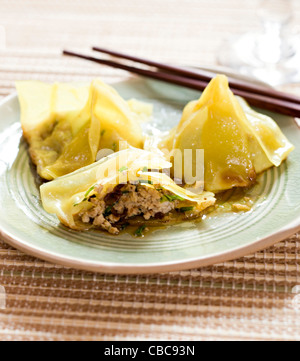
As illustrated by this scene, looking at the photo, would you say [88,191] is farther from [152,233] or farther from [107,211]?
[152,233]

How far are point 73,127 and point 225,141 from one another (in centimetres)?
76

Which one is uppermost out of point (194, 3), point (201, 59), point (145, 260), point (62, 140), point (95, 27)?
point (194, 3)

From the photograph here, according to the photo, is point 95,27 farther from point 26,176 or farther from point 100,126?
point 26,176

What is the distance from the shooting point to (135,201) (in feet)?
7.11

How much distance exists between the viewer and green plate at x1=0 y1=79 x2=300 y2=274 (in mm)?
1835

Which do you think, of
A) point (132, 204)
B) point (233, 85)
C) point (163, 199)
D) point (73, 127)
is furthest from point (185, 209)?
point (233, 85)

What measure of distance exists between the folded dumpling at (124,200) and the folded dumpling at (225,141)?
236 millimetres

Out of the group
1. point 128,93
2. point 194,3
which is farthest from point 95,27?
point 128,93

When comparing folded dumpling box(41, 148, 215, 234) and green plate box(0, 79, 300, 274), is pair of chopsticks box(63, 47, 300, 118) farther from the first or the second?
folded dumpling box(41, 148, 215, 234)

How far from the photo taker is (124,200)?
7.17 ft

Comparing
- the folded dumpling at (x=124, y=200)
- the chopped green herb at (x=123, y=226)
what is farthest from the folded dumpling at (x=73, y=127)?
the chopped green herb at (x=123, y=226)

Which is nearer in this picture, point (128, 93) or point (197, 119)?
point (197, 119)

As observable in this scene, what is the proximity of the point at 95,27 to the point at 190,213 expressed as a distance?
8.07ft

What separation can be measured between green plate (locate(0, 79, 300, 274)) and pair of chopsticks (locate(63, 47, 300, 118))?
0.26 m
